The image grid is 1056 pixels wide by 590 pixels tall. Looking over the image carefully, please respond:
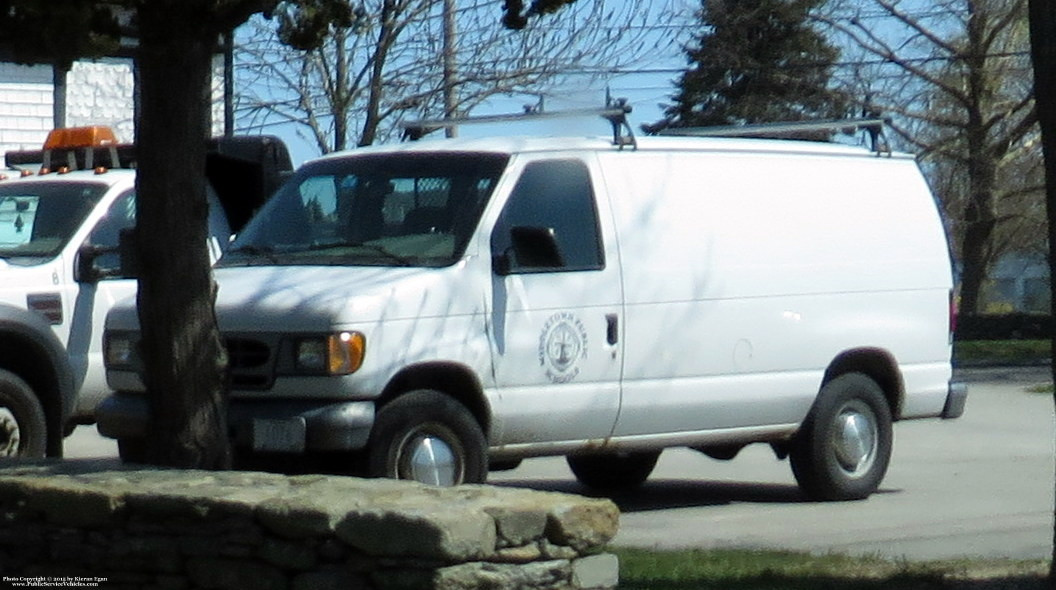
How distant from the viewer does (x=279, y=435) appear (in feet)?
29.0

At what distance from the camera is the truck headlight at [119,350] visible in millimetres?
9688

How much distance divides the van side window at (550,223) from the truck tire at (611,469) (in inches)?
92.7

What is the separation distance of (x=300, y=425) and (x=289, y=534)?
2828 millimetres

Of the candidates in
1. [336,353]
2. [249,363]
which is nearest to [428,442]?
[336,353]

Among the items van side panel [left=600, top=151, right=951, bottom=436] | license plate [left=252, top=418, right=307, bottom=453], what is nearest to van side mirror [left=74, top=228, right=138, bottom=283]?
license plate [left=252, top=418, right=307, bottom=453]

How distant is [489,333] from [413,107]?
12850 mm

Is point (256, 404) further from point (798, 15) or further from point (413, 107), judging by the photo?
point (798, 15)

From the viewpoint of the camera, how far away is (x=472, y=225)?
379 inches

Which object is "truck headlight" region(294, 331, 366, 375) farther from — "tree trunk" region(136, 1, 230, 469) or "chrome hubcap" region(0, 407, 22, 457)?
"chrome hubcap" region(0, 407, 22, 457)

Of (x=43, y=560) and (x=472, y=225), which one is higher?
(x=472, y=225)

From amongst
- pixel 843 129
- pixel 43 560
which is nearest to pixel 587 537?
pixel 43 560

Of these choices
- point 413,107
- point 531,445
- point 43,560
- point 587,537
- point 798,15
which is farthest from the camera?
point 798,15

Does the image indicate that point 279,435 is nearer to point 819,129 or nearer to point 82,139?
point 819,129

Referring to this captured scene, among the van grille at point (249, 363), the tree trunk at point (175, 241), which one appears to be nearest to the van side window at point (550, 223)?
A: the van grille at point (249, 363)
